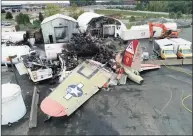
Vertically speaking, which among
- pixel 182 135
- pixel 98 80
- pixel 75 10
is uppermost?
pixel 75 10

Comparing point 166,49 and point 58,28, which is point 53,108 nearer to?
point 166,49

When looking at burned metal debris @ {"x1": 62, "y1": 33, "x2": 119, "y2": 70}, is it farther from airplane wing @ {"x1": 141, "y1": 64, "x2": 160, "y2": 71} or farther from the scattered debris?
the scattered debris

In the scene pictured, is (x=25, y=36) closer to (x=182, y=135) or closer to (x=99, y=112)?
(x=99, y=112)

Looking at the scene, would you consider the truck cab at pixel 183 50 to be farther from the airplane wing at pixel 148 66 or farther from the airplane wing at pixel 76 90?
the airplane wing at pixel 76 90

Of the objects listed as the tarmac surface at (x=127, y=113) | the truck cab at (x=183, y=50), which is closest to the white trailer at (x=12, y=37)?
the tarmac surface at (x=127, y=113)

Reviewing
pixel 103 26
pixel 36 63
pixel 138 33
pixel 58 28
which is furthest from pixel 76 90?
pixel 138 33

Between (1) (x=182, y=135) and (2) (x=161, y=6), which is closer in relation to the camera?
(1) (x=182, y=135)

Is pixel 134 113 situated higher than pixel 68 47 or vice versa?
pixel 68 47

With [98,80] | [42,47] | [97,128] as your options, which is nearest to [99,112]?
[97,128]
